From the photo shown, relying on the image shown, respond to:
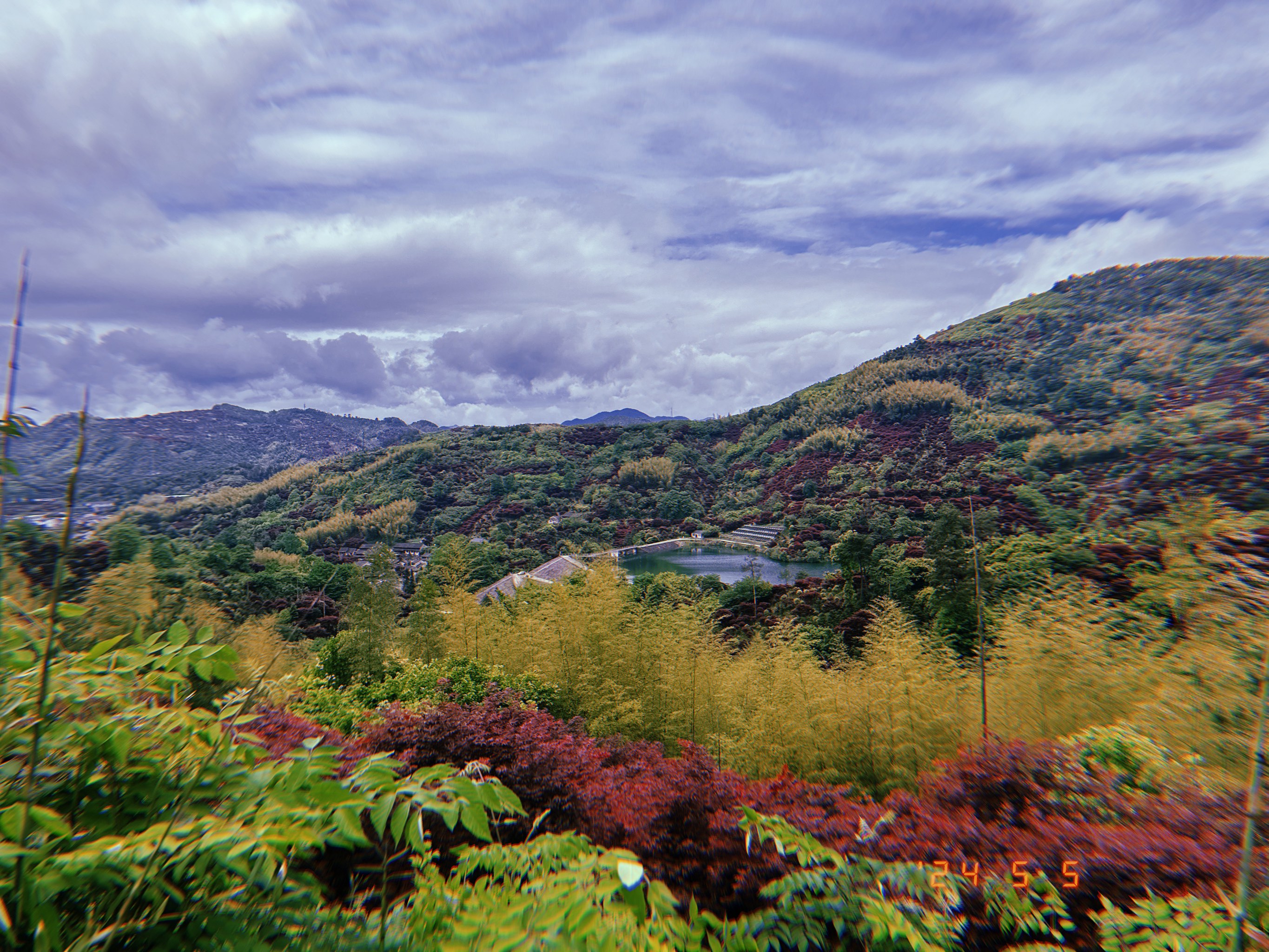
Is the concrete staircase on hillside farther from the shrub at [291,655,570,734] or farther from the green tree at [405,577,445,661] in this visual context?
the shrub at [291,655,570,734]

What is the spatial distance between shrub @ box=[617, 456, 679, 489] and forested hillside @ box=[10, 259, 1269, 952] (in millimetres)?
40052

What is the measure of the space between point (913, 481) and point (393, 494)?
4195 centimetres

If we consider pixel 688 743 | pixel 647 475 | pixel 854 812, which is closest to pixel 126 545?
pixel 688 743

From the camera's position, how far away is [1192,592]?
409cm

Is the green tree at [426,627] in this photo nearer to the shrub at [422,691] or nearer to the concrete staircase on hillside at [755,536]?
the shrub at [422,691]

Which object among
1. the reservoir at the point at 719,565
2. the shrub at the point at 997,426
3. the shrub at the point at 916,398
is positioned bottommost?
the reservoir at the point at 719,565

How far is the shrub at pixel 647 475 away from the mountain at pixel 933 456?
0.25 metres

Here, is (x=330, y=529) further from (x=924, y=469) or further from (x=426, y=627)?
(x=924, y=469)

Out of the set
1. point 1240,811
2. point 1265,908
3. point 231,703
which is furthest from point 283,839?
point 1240,811

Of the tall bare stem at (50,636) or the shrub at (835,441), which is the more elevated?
the shrub at (835,441)

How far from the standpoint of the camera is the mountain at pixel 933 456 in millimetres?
8359

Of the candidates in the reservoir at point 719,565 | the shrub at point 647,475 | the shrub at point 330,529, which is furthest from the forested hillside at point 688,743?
the shrub at point 647,475

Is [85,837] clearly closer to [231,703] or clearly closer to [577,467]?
[231,703]

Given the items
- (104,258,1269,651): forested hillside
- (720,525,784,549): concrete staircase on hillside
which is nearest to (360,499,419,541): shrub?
(104,258,1269,651): forested hillside
